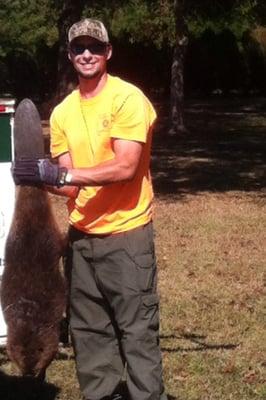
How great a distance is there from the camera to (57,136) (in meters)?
5.12

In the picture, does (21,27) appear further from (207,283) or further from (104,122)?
(104,122)

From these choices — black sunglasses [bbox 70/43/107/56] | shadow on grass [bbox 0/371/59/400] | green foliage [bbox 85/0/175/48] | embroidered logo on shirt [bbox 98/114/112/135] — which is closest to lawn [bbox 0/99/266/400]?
shadow on grass [bbox 0/371/59/400]

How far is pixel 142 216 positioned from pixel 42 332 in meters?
0.86

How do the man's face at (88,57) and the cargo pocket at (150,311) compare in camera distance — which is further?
the cargo pocket at (150,311)

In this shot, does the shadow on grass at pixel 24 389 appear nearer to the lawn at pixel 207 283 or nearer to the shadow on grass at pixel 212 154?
the lawn at pixel 207 283

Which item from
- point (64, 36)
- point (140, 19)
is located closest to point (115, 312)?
point (64, 36)

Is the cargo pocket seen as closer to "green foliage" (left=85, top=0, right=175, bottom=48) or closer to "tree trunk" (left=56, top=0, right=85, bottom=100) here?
"tree trunk" (left=56, top=0, right=85, bottom=100)

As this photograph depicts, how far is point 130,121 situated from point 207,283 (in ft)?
14.7

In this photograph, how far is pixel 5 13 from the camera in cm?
3597

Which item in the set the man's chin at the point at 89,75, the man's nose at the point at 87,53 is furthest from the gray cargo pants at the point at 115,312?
the man's nose at the point at 87,53

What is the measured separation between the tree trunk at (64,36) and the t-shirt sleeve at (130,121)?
1636 cm

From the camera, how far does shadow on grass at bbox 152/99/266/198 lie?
16156 millimetres

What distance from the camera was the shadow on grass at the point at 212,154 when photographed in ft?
53.0

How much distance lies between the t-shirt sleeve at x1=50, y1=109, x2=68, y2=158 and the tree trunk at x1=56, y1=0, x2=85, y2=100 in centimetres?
1608
